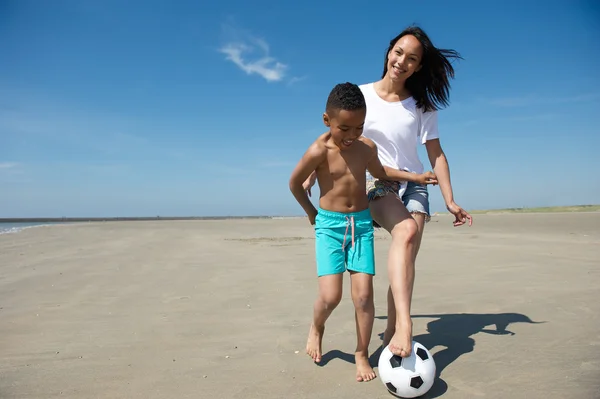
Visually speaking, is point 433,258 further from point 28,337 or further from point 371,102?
point 28,337

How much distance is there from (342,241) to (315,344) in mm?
789

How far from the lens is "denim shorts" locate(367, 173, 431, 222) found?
3.37 m

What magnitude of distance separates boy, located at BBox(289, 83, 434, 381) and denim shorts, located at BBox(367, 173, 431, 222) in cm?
11

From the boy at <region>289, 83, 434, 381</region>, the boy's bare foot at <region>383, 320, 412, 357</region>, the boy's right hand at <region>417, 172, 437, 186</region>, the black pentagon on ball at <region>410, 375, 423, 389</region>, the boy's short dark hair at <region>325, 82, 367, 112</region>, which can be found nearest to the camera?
the black pentagon on ball at <region>410, 375, 423, 389</region>

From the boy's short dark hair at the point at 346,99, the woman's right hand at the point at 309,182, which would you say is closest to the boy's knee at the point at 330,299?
Answer: the woman's right hand at the point at 309,182

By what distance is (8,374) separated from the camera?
304 centimetres

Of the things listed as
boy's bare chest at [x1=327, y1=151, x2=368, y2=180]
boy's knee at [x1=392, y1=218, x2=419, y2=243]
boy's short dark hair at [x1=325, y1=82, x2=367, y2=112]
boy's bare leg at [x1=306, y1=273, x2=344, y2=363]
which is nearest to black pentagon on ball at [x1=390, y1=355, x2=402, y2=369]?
boy's bare leg at [x1=306, y1=273, x2=344, y2=363]

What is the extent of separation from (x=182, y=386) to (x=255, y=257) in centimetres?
643

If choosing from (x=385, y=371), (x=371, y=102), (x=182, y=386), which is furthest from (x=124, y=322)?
(x=371, y=102)

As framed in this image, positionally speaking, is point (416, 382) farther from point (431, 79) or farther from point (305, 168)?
point (431, 79)

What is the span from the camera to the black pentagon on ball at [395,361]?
104 inches

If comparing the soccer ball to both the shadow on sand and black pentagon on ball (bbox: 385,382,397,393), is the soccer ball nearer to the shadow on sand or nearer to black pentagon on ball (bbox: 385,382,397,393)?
black pentagon on ball (bbox: 385,382,397,393)

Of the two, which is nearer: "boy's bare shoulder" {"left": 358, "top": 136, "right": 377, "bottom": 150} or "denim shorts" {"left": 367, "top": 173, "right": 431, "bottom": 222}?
"boy's bare shoulder" {"left": 358, "top": 136, "right": 377, "bottom": 150}

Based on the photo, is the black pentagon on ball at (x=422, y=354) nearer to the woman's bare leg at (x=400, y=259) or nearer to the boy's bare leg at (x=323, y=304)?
the woman's bare leg at (x=400, y=259)
